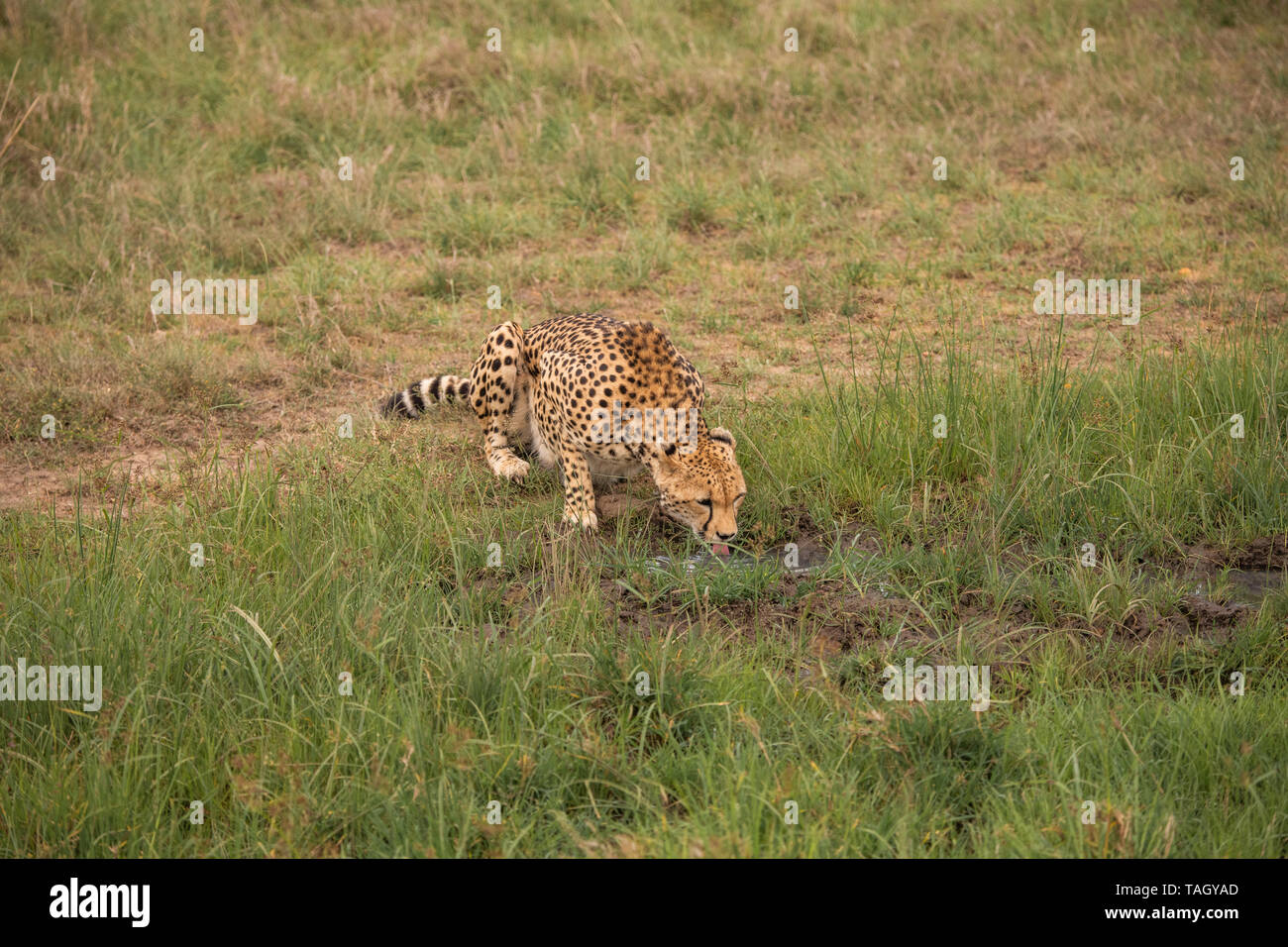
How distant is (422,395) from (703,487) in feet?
6.36

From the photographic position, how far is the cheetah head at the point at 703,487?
459 cm

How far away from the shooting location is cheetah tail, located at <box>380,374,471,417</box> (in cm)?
596

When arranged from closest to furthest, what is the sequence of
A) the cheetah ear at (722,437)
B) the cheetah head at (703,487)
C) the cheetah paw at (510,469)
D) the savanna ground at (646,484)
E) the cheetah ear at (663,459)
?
the savanna ground at (646,484) → the cheetah head at (703,487) → the cheetah ear at (663,459) → the cheetah ear at (722,437) → the cheetah paw at (510,469)

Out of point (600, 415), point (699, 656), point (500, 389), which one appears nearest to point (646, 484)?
point (600, 415)

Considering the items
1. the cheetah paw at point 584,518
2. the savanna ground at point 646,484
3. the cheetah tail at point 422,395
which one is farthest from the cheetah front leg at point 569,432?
the cheetah tail at point 422,395

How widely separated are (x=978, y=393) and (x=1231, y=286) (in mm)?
2531

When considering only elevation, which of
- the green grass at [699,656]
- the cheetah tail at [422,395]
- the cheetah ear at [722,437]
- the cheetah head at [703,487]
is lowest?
the green grass at [699,656]

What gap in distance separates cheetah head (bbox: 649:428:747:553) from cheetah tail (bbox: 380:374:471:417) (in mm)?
1540

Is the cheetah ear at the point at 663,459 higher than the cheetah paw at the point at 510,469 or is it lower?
higher

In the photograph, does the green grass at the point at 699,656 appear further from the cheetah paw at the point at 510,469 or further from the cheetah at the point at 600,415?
the cheetah at the point at 600,415

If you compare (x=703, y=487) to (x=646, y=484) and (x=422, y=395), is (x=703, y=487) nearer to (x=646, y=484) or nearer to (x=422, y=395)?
(x=646, y=484)

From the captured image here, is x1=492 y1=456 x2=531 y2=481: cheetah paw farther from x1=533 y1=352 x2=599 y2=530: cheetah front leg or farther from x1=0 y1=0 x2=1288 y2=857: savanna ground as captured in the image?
x1=533 y1=352 x2=599 y2=530: cheetah front leg

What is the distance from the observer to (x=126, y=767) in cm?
324

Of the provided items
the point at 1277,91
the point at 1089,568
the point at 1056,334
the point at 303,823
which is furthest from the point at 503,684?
the point at 1277,91
